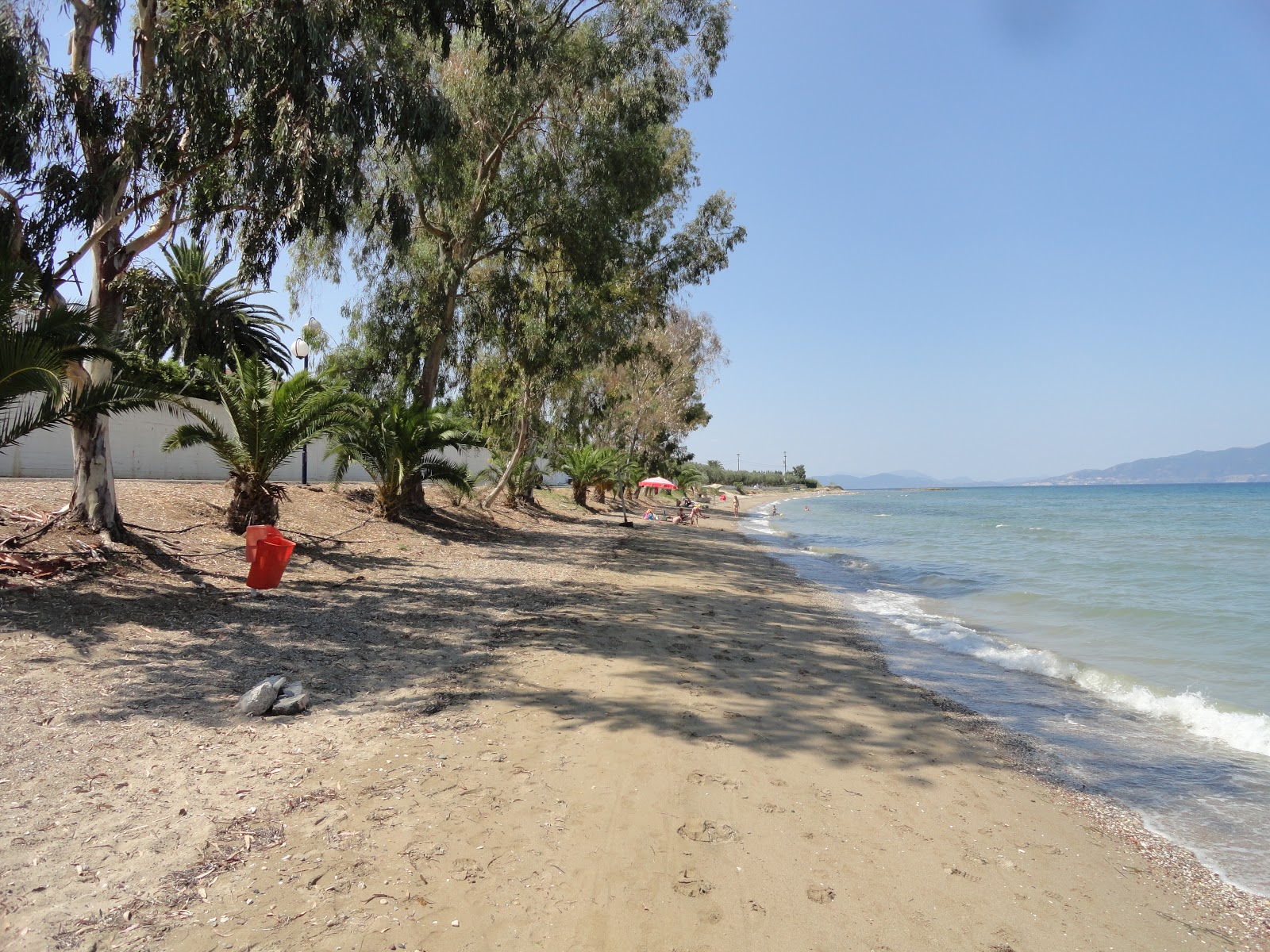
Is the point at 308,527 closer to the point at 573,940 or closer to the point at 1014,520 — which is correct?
the point at 573,940

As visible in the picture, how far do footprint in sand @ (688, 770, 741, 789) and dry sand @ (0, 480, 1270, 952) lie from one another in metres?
0.04

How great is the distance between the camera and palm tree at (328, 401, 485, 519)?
13492 millimetres

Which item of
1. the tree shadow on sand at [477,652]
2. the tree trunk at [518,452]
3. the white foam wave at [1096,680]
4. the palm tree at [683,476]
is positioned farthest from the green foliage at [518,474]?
the palm tree at [683,476]

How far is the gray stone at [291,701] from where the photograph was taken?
14.8 feet

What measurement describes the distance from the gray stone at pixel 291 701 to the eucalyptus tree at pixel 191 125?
15.0 feet

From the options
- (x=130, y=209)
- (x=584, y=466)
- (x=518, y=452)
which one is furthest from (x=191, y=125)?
(x=584, y=466)

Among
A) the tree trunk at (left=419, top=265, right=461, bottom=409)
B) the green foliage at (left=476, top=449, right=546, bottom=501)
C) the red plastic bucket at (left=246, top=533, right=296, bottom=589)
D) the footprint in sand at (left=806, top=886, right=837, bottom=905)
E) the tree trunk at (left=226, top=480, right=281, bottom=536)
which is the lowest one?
the footprint in sand at (left=806, top=886, right=837, bottom=905)

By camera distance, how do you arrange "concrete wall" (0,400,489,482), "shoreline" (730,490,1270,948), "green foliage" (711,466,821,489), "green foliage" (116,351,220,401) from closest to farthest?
"shoreline" (730,490,1270,948) → "green foliage" (116,351,220,401) → "concrete wall" (0,400,489,482) → "green foliage" (711,466,821,489)

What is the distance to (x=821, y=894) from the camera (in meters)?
3.02

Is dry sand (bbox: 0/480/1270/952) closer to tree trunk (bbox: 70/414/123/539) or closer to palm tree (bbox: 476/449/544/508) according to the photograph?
tree trunk (bbox: 70/414/123/539)

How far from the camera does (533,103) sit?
14227mm

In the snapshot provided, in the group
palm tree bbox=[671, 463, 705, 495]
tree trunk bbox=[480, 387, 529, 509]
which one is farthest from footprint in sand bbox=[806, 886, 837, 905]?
palm tree bbox=[671, 463, 705, 495]

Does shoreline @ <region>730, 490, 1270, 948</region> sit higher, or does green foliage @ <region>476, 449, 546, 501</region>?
green foliage @ <region>476, 449, 546, 501</region>

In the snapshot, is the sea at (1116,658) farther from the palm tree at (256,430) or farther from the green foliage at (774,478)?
the green foliage at (774,478)
